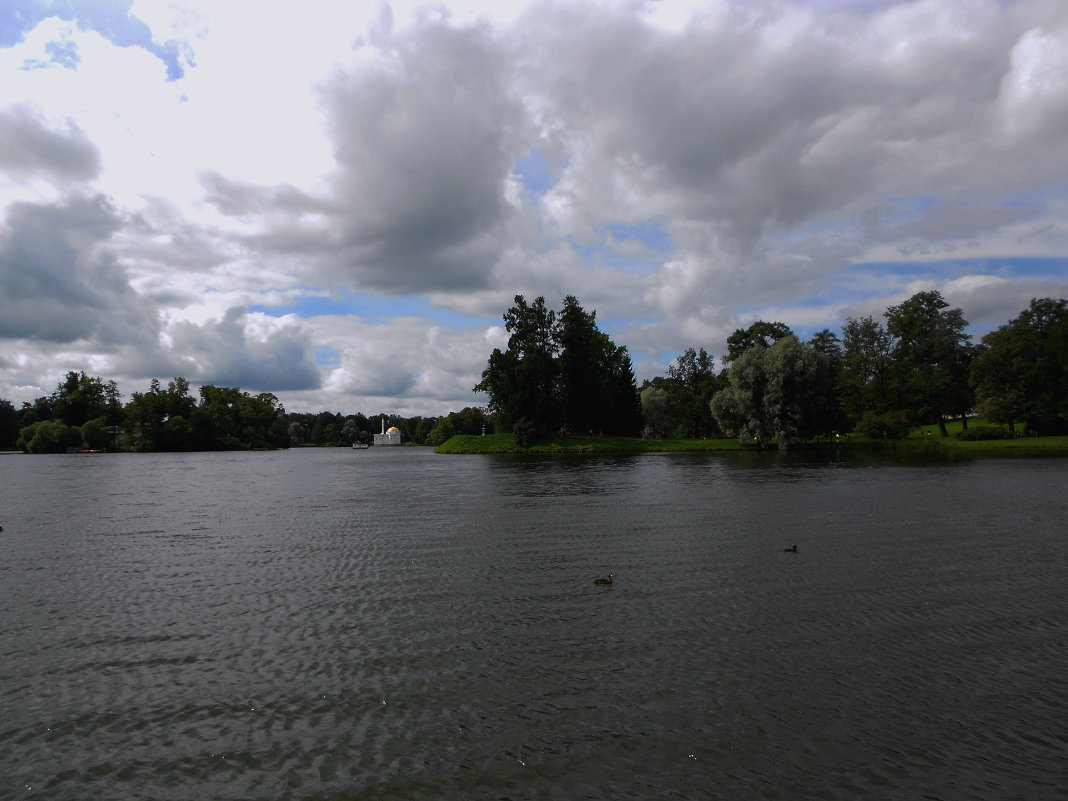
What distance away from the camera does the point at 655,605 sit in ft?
48.4

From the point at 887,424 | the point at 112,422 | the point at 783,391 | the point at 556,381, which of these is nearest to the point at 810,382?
the point at 783,391

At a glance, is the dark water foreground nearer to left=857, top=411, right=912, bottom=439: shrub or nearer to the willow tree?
the willow tree

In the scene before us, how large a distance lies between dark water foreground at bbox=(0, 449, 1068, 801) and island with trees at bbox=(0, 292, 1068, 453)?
6459cm

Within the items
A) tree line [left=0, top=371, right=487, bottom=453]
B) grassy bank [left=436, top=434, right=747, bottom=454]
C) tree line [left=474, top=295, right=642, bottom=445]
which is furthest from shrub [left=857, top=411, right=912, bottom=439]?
tree line [left=0, top=371, right=487, bottom=453]

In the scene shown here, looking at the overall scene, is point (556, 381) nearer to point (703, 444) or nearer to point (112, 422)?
point (703, 444)

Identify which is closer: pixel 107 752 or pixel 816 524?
pixel 107 752

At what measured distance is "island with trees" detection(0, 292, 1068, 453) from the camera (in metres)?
85.2

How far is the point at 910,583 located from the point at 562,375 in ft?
311

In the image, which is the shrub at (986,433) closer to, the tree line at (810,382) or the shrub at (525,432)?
the tree line at (810,382)

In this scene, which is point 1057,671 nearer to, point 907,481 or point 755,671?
point 755,671

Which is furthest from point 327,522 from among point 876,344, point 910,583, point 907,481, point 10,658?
point 876,344

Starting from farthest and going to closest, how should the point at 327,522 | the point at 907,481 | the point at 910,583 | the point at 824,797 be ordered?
the point at 907,481
the point at 327,522
the point at 910,583
the point at 824,797

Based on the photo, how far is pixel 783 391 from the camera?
84688mm

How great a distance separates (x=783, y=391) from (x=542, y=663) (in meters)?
80.7
